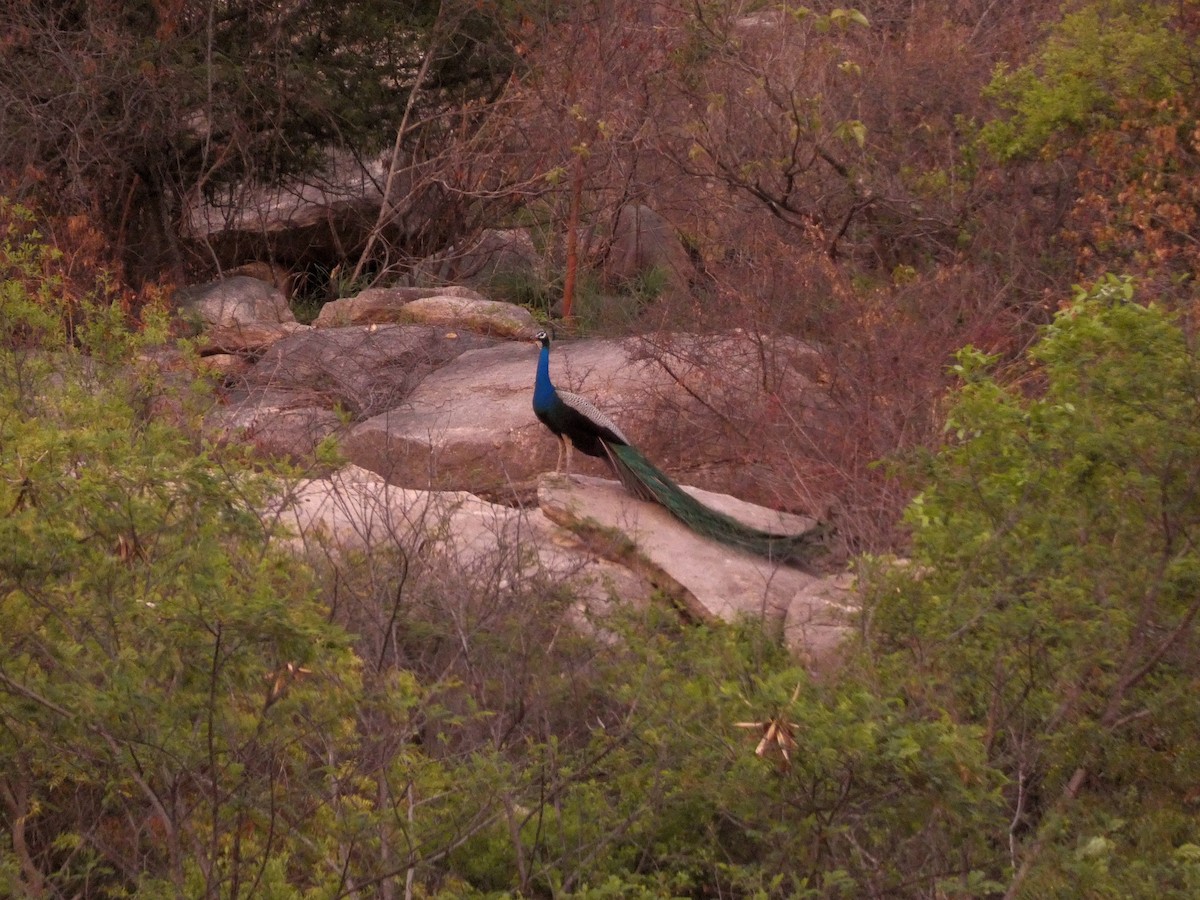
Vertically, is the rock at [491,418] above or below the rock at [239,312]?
above

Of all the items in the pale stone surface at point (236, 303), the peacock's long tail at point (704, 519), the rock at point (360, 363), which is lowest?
the pale stone surface at point (236, 303)

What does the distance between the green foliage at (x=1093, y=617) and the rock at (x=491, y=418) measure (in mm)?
5263

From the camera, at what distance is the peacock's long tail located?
8.09 meters

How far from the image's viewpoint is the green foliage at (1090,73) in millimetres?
10453

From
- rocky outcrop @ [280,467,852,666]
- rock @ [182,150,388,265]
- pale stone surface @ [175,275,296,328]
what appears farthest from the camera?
rock @ [182,150,388,265]

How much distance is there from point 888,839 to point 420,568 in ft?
6.44

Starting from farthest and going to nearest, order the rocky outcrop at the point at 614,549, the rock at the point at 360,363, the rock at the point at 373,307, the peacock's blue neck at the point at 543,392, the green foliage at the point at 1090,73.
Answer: the rock at the point at 373,307
the rock at the point at 360,363
the green foliage at the point at 1090,73
the peacock's blue neck at the point at 543,392
the rocky outcrop at the point at 614,549

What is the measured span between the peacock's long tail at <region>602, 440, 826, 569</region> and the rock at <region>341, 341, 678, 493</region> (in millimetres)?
1054

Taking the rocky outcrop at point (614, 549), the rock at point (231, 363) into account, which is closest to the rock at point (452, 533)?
the rocky outcrop at point (614, 549)

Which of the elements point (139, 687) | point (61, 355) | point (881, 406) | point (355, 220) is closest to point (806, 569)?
point (881, 406)

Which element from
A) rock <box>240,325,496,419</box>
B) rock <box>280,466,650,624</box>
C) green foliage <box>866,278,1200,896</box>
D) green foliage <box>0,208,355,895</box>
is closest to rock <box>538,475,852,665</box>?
rock <box>280,466,650,624</box>

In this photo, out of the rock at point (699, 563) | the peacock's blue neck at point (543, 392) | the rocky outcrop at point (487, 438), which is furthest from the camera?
the peacock's blue neck at point (543, 392)

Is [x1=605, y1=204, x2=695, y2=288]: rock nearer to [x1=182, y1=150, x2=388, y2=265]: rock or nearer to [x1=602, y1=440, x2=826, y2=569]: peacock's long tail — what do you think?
[x1=182, y1=150, x2=388, y2=265]: rock

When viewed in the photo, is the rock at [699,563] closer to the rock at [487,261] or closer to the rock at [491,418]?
the rock at [491,418]
